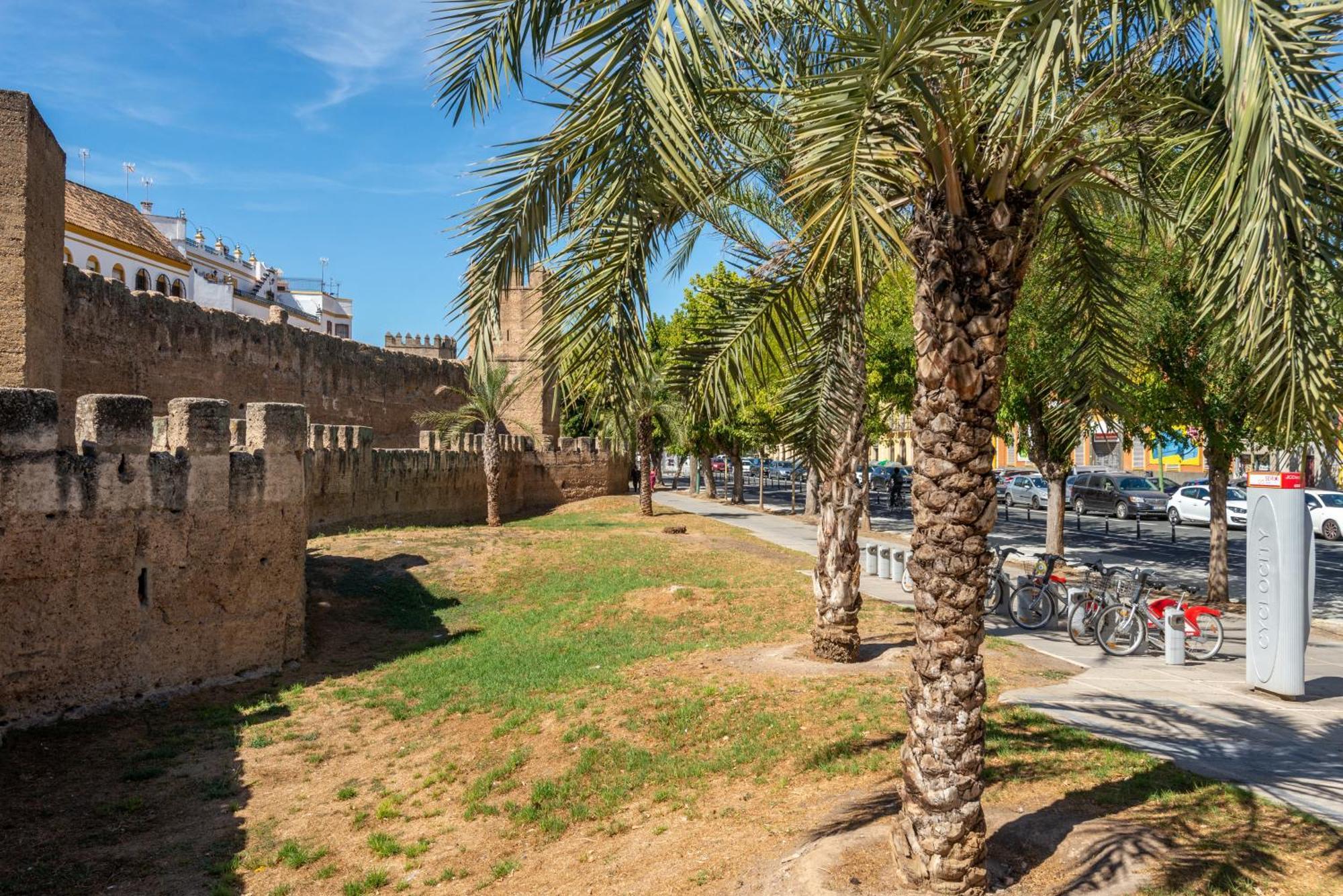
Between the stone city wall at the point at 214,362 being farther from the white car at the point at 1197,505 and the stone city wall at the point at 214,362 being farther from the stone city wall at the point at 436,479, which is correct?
the white car at the point at 1197,505

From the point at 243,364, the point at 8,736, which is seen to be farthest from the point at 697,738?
the point at 243,364

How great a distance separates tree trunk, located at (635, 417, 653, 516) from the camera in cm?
2530

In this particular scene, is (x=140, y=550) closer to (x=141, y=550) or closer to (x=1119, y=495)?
(x=141, y=550)

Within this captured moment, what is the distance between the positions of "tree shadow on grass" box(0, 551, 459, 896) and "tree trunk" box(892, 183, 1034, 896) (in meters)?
4.48

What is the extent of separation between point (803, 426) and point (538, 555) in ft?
35.2

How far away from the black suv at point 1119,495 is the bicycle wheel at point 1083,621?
19.4 metres

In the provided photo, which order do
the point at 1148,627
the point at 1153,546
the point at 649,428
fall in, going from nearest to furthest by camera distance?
1. the point at 1148,627
2. the point at 1153,546
3. the point at 649,428

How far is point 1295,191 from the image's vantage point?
274 centimetres

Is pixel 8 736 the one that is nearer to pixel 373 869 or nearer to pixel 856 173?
pixel 373 869

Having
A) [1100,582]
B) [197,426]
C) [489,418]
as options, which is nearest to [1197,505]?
[1100,582]

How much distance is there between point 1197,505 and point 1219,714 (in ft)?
76.4

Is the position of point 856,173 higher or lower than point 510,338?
lower

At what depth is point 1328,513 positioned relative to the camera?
24156 mm

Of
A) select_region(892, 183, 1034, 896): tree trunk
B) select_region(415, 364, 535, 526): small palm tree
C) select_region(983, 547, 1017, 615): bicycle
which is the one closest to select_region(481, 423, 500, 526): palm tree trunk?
select_region(415, 364, 535, 526): small palm tree
